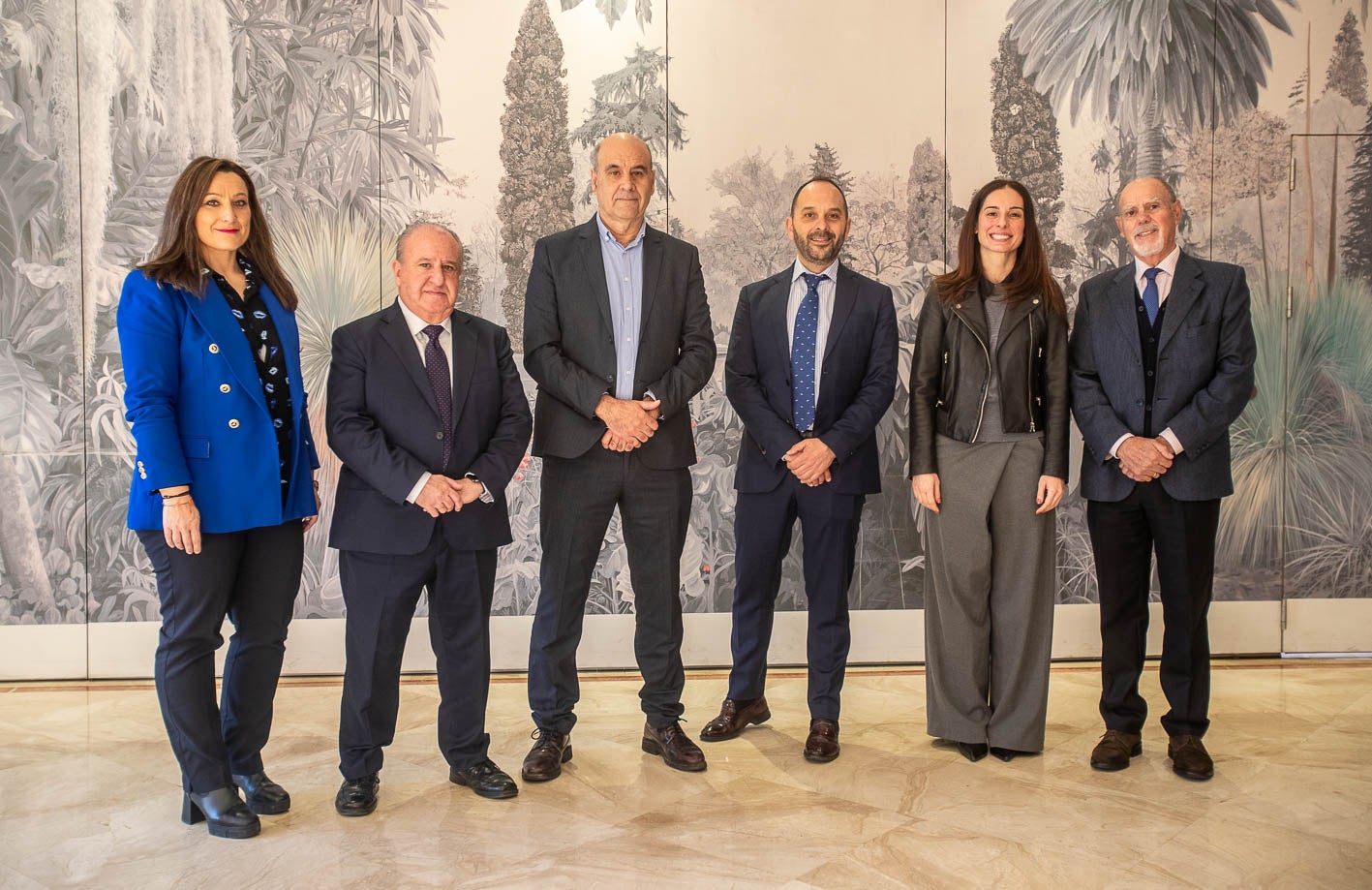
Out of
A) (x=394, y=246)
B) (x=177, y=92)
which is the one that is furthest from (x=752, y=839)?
(x=177, y=92)

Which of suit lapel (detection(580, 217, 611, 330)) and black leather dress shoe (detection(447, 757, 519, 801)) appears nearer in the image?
black leather dress shoe (detection(447, 757, 519, 801))

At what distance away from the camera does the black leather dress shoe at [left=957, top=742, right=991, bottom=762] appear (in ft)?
12.2

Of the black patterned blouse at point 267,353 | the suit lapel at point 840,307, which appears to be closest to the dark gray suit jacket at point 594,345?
the suit lapel at point 840,307

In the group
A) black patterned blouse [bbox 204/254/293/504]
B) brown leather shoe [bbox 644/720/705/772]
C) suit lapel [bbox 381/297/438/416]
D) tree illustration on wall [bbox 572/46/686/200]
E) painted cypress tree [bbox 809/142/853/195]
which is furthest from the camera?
painted cypress tree [bbox 809/142/853/195]

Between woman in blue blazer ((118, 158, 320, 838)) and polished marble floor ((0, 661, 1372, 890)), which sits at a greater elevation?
woman in blue blazer ((118, 158, 320, 838))

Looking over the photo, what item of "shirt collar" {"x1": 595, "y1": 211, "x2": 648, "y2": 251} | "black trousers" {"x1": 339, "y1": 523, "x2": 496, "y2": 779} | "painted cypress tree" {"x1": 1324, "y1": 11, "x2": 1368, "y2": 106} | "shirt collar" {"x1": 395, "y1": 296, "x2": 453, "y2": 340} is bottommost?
"black trousers" {"x1": 339, "y1": 523, "x2": 496, "y2": 779}

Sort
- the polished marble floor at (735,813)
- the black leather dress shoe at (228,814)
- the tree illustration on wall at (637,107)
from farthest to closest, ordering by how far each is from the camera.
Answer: the tree illustration on wall at (637,107) → the black leather dress shoe at (228,814) → the polished marble floor at (735,813)

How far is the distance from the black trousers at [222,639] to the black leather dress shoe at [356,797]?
29cm

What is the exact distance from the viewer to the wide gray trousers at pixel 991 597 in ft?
12.1

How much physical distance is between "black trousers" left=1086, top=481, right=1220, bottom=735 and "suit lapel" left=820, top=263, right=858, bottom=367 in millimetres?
1096

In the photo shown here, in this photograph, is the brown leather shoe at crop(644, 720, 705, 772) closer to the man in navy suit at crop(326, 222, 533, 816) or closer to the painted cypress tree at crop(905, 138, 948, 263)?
the man in navy suit at crop(326, 222, 533, 816)

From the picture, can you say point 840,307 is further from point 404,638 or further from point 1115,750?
point 404,638

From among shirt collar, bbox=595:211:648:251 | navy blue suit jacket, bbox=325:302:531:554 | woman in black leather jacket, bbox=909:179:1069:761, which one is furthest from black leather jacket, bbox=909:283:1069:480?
navy blue suit jacket, bbox=325:302:531:554

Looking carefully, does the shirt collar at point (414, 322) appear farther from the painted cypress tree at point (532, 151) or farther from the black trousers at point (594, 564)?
the painted cypress tree at point (532, 151)
